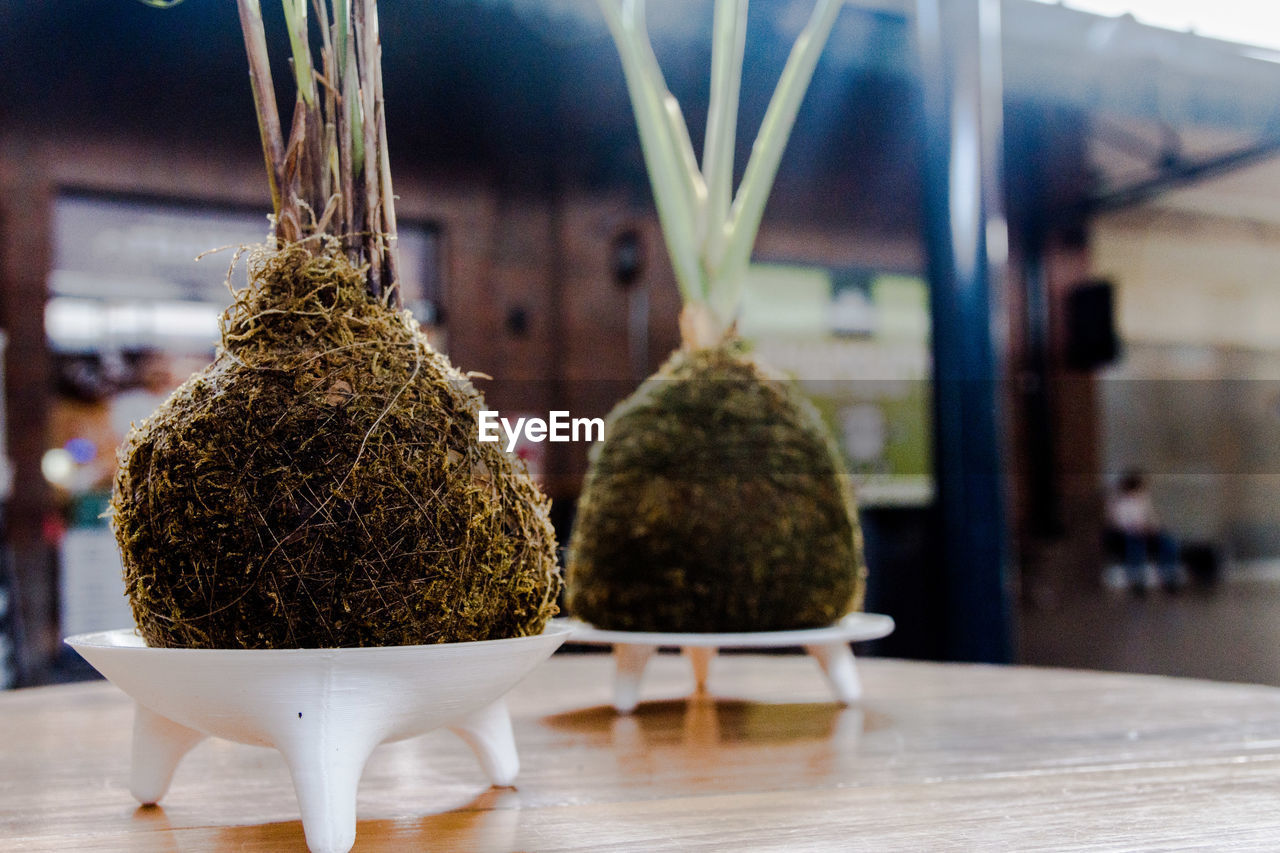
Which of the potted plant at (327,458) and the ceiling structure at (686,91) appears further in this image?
the ceiling structure at (686,91)

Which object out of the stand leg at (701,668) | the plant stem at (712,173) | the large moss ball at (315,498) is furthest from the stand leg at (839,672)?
→ the large moss ball at (315,498)

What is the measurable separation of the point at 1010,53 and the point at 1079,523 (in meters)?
3.73

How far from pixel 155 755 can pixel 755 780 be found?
0.30 metres

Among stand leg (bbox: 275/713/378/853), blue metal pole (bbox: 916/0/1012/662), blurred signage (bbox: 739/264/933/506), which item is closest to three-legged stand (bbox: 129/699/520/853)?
stand leg (bbox: 275/713/378/853)

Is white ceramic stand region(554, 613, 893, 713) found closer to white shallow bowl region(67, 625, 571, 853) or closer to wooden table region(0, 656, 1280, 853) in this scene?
wooden table region(0, 656, 1280, 853)

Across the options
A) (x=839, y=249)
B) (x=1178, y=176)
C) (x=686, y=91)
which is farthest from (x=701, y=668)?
(x=1178, y=176)

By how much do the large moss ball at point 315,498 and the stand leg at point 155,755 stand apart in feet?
0.21

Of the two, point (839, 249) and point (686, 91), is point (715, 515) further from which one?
point (839, 249)

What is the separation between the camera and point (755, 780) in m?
0.54

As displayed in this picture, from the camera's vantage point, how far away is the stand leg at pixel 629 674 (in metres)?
0.82

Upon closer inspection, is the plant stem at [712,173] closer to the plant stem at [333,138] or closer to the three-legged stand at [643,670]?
the three-legged stand at [643,670]

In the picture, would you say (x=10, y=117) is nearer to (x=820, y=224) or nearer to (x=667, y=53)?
(x=667, y=53)

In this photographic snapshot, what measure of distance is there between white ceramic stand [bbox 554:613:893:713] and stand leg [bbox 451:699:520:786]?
186 mm
